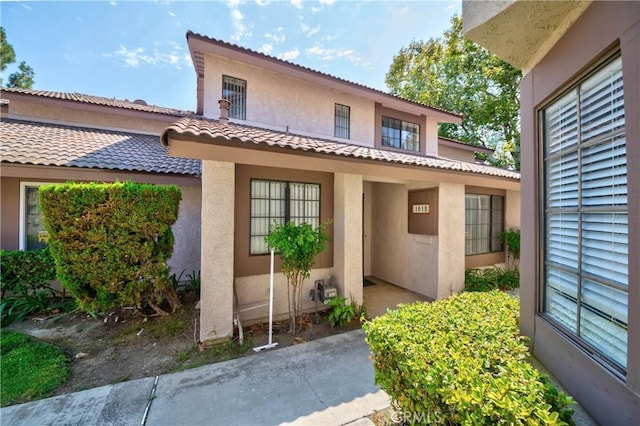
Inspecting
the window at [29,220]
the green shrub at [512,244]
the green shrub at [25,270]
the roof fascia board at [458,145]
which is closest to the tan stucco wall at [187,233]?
the green shrub at [25,270]

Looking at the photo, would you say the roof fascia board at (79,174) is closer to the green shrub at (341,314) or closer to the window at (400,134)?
the green shrub at (341,314)

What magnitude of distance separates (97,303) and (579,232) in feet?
25.1

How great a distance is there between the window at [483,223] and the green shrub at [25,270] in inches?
473

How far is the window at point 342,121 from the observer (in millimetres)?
10688

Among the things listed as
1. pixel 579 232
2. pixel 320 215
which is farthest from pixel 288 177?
pixel 579 232

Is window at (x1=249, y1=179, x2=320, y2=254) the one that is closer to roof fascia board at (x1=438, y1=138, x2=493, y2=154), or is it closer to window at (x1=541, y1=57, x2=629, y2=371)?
window at (x1=541, y1=57, x2=629, y2=371)

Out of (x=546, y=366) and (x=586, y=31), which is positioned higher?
(x=586, y=31)

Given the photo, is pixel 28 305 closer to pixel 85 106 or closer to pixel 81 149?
pixel 81 149

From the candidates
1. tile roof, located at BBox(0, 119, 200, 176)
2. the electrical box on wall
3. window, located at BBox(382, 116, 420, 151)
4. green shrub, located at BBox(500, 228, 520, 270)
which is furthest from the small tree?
window, located at BBox(382, 116, 420, 151)

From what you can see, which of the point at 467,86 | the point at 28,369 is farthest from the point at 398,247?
the point at 467,86

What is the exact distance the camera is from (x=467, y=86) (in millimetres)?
20531

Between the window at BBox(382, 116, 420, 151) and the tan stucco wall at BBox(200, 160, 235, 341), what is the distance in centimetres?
846

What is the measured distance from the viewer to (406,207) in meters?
8.49

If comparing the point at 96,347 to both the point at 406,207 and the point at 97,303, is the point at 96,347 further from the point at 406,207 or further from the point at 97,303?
the point at 406,207
